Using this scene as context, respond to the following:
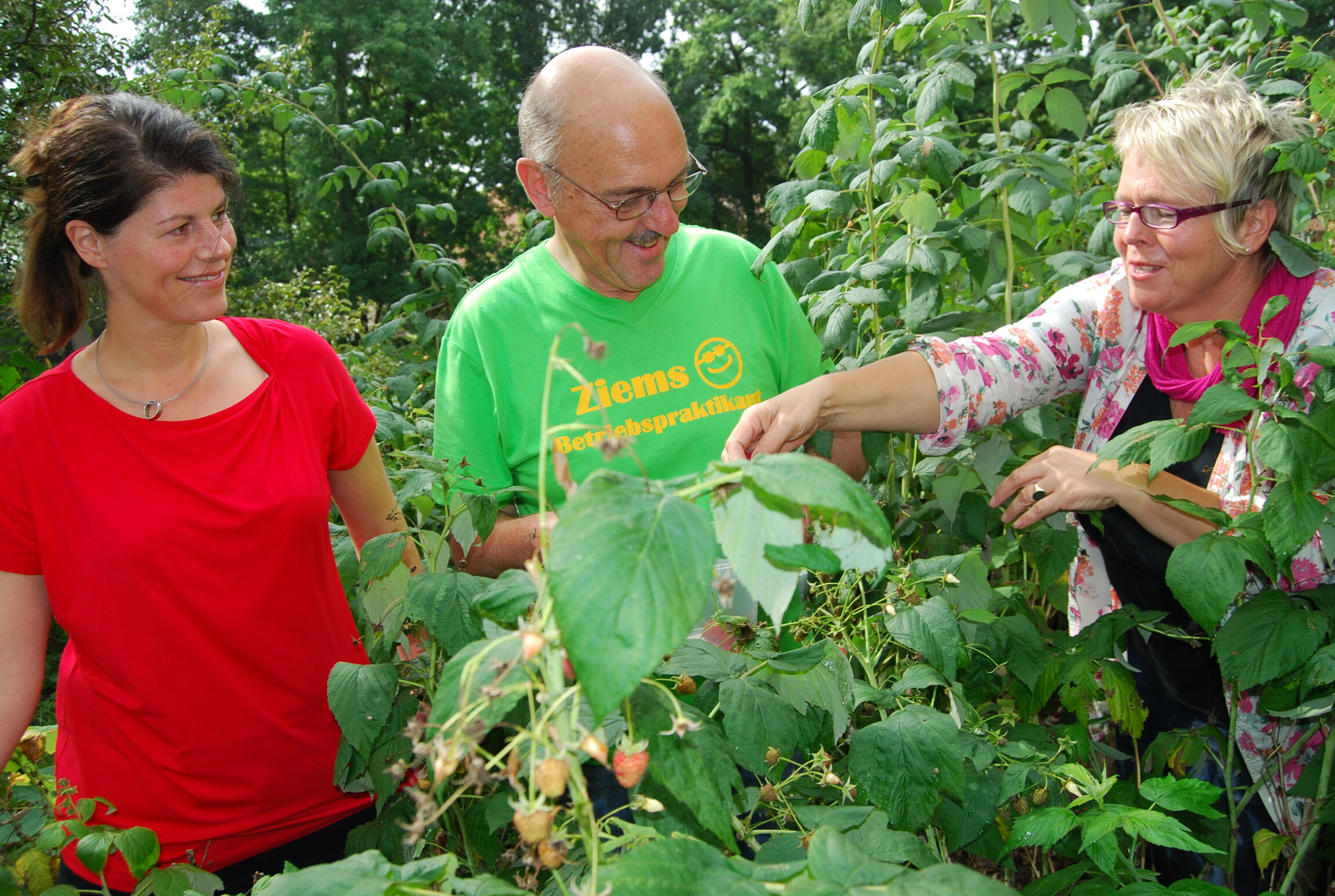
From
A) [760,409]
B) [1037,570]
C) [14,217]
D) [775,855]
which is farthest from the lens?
[14,217]

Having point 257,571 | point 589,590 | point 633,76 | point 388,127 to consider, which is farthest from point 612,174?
point 388,127

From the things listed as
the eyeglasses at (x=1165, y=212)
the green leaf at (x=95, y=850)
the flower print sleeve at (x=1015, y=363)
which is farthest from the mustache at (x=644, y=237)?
the green leaf at (x=95, y=850)

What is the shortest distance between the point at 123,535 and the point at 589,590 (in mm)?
1598

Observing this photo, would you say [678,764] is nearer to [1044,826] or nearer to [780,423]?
[1044,826]

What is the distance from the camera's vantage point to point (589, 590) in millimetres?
591

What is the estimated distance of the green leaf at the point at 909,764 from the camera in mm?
1239

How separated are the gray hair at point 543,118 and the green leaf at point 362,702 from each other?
109 cm

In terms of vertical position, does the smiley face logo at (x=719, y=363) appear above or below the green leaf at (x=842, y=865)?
above

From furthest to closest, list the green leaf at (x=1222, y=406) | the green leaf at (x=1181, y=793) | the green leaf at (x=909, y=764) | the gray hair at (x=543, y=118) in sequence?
the gray hair at (x=543, y=118) < the green leaf at (x=1222, y=406) < the green leaf at (x=1181, y=793) < the green leaf at (x=909, y=764)

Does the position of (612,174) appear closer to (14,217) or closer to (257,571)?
(257,571)

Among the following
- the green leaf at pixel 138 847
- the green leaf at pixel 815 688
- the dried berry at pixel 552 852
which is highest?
the dried berry at pixel 552 852

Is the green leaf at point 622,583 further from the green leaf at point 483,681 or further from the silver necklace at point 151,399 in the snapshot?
the silver necklace at point 151,399

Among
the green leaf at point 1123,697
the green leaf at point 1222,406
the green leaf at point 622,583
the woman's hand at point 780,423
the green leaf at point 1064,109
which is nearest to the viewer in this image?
the green leaf at point 622,583

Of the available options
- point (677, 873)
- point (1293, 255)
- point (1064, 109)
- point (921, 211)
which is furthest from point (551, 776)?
point (1064, 109)
